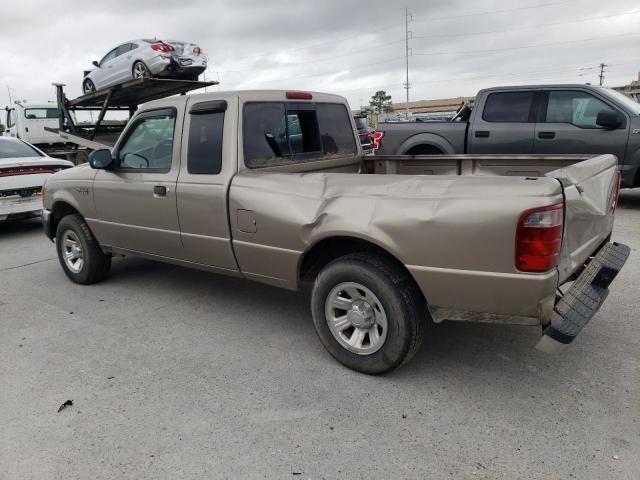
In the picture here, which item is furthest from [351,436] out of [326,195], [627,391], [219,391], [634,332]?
[634,332]

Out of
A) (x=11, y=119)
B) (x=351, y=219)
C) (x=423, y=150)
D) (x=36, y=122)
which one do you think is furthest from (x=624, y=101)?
(x=11, y=119)

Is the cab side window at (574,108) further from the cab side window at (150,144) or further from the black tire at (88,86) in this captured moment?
the black tire at (88,86)

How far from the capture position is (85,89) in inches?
607

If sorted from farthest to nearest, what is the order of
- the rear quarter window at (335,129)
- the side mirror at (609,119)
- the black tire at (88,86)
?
the black tire at (88,86), the side mirror at (609,119), the rear quarter window at (335,129)

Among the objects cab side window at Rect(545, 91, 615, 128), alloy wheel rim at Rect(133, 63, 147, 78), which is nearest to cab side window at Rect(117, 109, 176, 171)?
cab side window at Rect(545, 91, 615, 128)

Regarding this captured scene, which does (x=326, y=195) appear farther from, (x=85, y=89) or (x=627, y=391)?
(x=85, y=89)

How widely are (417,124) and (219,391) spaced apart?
20.8 ft

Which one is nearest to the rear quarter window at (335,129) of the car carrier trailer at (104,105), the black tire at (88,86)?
the car carrier trailer at (104,105)

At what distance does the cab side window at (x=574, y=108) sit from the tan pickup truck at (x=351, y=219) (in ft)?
13.2

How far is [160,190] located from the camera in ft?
13.0

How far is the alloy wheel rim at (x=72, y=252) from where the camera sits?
16.8ft

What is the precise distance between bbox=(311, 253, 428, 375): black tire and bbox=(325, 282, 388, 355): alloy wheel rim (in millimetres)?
31

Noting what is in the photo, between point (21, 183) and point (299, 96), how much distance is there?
5869mm

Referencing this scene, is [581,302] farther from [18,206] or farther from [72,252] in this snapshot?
[18,206]
